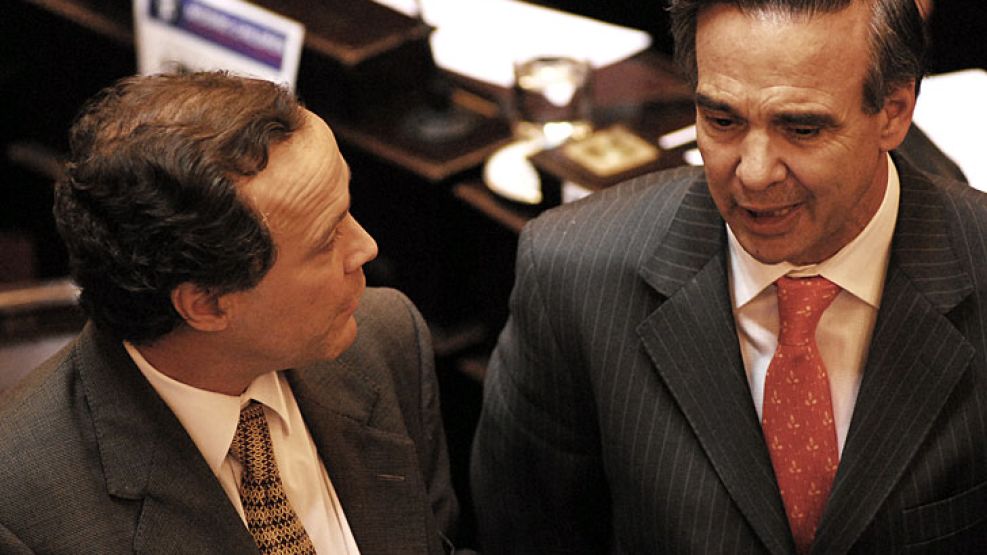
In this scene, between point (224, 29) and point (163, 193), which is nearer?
point (163, 193)

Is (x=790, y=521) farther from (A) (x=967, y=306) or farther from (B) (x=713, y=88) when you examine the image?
(B) (x=713, y=88)

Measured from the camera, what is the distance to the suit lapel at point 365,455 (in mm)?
2219

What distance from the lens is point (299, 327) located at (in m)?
2.03

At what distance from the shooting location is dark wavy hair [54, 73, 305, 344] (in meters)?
1.86

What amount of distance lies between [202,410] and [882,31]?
3.50 feet

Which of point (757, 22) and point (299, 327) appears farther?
point (299, 327)

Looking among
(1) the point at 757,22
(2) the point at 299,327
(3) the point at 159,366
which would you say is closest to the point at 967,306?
(1) the point at 757,22

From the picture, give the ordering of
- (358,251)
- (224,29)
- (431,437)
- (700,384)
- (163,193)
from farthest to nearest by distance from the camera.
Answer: (224,29) < (431,437) < (700,384) < (358,251) < (163,193)

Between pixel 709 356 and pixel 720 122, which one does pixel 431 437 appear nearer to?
pixel 709 356

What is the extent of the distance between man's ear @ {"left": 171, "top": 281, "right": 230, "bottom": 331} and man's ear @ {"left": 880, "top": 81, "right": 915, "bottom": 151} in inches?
36.8

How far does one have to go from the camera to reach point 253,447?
2.11 metres

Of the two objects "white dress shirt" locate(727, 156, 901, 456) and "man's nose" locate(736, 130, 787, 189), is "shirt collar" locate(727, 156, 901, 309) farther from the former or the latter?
"man's nose" locate(736, 130, 787, 189)

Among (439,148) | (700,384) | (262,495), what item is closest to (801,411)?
(700,384)

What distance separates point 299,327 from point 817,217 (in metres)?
0.73
